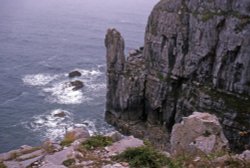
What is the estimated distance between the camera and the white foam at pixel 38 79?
89.2 m

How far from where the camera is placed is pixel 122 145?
1800 cm

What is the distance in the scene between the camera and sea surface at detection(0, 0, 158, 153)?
70.3 m

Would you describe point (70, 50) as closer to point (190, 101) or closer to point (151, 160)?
point (190, 101)

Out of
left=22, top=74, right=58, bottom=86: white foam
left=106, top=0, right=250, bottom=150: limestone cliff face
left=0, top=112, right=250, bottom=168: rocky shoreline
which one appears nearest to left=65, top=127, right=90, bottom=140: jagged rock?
left=0, top=112, right=250, bottom=168: rocky shoreline

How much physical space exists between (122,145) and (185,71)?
47752mm

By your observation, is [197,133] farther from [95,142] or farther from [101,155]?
[101,155]

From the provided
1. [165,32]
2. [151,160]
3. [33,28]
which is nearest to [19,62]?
[33,28]

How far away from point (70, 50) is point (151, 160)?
98.6 metres

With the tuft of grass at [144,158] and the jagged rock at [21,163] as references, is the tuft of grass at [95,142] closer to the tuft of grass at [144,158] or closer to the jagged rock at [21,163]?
the tuft of grass at [144,158]

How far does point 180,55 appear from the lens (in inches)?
2559

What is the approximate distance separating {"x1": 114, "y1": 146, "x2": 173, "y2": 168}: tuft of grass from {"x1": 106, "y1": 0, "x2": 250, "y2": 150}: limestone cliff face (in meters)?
42.6

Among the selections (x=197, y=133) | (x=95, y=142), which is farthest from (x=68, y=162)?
(x=197, y=133)

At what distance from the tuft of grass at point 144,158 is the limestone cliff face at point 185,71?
140 feet

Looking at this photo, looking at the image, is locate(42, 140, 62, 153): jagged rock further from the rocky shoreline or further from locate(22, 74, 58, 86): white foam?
locate(22, 74, 58, 86): white foam
